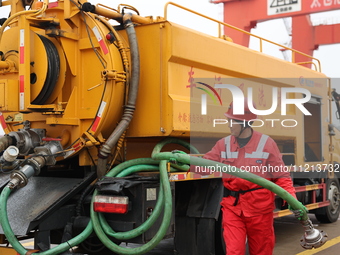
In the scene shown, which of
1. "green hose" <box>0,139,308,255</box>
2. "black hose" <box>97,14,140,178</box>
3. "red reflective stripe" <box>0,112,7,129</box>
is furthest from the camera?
"red reflective stripe" <box>0,112,7,129</box>

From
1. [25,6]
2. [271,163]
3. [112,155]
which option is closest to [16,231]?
[112,155]

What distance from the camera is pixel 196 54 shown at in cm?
577

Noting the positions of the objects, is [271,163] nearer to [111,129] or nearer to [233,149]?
[233,149]

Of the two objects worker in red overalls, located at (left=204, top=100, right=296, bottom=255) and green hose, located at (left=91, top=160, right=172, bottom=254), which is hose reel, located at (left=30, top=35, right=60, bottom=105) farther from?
worker in red overalls, located at (left=204, top=100, right=296, bottom=255)

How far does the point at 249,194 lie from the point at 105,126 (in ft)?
5.54

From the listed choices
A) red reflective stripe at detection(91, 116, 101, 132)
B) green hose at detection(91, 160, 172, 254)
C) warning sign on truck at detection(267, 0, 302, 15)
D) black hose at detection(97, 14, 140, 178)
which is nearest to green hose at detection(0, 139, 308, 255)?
green hose at detection(91, 160, 172, 254)

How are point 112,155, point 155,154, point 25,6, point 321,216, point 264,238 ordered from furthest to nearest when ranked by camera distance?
point 321,216
point 25,6
point 112,155
point 155,154
point 264,238

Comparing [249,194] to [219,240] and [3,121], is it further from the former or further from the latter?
[3,121]

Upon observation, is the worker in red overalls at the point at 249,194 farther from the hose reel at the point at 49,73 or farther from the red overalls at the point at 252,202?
the hose reel at the point at 49,73

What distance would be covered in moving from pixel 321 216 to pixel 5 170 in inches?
229

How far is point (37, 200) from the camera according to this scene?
5129mm

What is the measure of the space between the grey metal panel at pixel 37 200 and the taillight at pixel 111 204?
40 centimetres

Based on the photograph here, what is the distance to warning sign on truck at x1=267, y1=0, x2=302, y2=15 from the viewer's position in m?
20.8

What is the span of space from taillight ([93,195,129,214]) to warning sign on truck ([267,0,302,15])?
1763 centimetres
